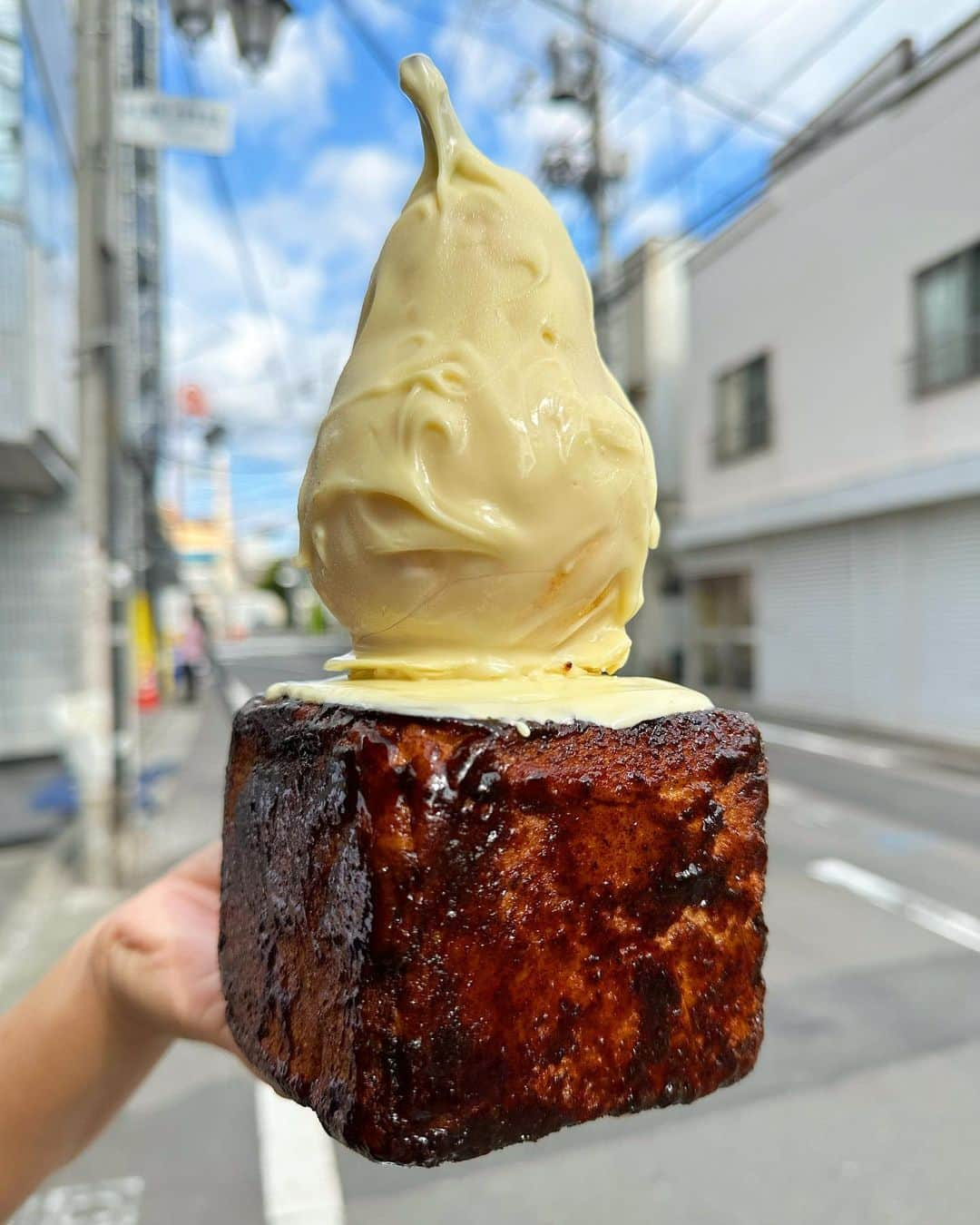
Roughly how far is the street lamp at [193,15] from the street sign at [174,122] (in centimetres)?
53

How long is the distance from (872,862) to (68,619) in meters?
8.35

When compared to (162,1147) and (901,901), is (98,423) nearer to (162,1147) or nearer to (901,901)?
(162,1147)

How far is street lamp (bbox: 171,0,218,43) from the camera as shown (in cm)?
479

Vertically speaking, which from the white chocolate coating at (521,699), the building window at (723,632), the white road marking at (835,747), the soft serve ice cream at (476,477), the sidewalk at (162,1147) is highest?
the soft serve ice cream at (476,477)

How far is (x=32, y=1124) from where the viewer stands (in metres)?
1.30

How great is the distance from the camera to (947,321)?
8922 millimetres

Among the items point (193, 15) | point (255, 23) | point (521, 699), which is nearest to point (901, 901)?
point (521, 699)

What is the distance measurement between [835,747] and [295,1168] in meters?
8.31

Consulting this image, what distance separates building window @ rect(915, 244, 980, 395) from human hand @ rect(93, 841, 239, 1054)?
30.9 ft

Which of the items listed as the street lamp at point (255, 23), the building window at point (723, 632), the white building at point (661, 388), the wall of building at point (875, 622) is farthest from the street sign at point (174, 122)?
the white building at point (661, 388)

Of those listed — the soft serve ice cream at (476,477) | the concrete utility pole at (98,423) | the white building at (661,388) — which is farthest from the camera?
the white building at (661,388)

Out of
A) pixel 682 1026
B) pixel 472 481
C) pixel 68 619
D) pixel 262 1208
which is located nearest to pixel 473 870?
pixel 682 1026

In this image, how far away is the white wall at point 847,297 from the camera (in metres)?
8.64

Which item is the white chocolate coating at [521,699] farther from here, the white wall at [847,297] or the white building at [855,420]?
the white wall at [847,297]
